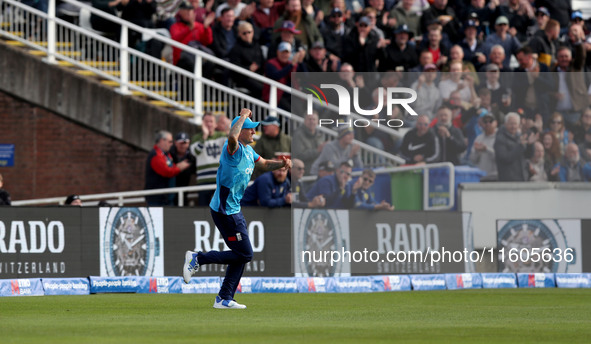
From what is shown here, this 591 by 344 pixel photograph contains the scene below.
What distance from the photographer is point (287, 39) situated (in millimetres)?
23047

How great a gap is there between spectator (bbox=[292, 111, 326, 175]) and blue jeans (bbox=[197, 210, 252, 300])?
19.3ft

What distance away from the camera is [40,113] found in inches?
923

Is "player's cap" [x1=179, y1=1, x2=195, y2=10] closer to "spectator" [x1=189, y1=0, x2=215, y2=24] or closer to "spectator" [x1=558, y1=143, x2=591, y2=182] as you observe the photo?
"spectator" [x1=189, y1=0, x2=215, y2=24]

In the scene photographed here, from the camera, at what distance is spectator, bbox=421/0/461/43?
25328 mm

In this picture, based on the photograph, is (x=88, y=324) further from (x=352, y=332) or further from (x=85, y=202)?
(x=85, y=202)

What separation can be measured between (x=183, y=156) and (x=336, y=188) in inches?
121

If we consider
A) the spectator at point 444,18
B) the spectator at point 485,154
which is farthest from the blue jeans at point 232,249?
the spectator at point 444,18

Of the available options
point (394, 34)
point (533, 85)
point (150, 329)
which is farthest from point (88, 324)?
point (394, 34)

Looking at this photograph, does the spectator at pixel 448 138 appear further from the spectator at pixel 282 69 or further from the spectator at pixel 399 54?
the spectator at pixel 282 69

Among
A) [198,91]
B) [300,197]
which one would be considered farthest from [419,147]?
[198,91]

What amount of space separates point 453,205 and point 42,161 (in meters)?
8.05

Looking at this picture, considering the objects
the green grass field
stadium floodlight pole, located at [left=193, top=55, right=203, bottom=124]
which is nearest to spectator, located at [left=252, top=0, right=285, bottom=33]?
stadium floodlight pole, located at [left=193, top=55, right=203, bottom=124]

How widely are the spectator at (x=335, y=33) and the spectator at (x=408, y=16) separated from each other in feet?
4.38

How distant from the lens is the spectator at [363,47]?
76.9 ft
